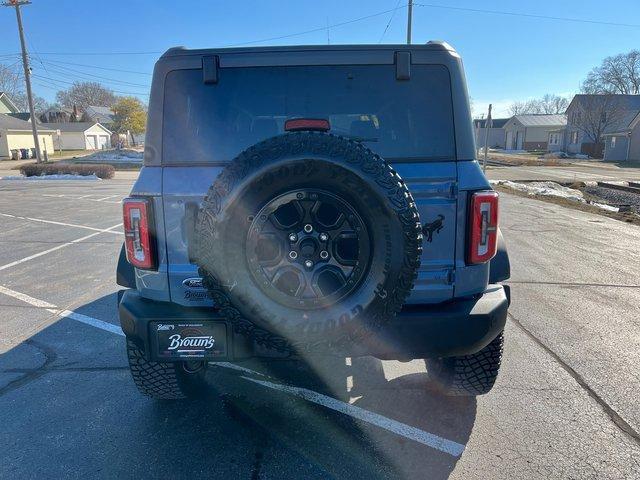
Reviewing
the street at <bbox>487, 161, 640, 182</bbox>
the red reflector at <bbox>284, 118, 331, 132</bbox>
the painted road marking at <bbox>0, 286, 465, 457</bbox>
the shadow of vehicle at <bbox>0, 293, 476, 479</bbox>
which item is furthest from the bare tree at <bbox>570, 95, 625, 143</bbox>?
the red reflector at <bbox>284, 118, 331, 132</bbox>

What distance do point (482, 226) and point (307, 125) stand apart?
43.7 inches

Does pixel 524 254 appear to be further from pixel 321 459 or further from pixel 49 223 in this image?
pixel 49 223

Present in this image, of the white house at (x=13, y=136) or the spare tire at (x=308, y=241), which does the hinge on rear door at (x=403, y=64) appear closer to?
the spare tire at (x=308, y=241)

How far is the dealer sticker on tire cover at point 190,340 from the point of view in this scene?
240cm

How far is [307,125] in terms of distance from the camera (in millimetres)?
2377

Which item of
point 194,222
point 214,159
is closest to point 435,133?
point 214,159

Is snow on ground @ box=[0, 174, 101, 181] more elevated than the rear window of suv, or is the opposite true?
the rear window of suv

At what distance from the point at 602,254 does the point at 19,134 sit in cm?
5559

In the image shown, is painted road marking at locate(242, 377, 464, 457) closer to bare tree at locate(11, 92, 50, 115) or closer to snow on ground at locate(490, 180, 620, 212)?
snow on ground at locate(490, 180, 620, 212)

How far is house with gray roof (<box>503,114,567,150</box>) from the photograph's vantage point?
226 ft

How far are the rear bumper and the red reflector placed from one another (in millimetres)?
1069

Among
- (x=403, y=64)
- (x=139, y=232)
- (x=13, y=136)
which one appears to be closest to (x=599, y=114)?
(x=403, y=64)

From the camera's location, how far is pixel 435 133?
2.59 meters

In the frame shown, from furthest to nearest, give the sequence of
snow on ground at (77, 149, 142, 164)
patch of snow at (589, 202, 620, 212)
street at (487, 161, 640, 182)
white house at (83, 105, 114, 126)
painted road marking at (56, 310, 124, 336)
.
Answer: white house at (83, 105, 114, 126)
snow on ground at (77, 149, 142, 164)
street at (487, 161, 640, 182)
patch of snow at (589, 202, 620, 212)
painted road marking at (56, 310, 124, 336)
